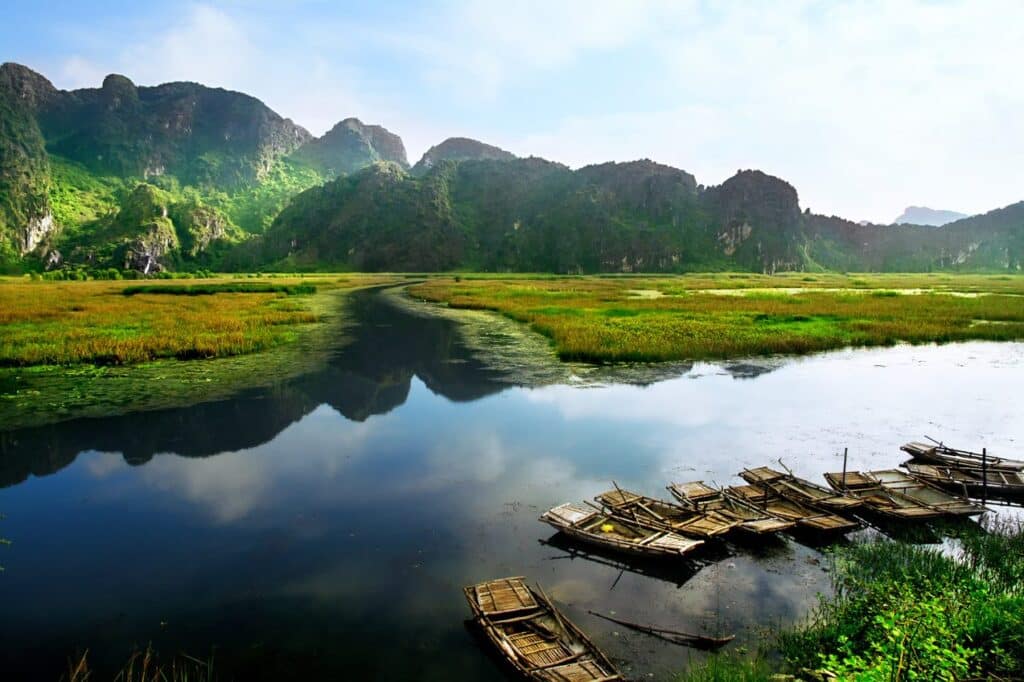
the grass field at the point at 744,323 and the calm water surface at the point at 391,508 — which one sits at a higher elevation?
the grass field at the point at 744,323

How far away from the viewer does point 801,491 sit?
715 inches

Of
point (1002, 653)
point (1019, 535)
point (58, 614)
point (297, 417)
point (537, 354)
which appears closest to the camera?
point (1002, 653)

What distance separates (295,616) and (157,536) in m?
6.81

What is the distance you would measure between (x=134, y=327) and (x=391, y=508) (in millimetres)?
45919

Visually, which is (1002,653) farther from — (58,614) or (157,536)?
(157,536)

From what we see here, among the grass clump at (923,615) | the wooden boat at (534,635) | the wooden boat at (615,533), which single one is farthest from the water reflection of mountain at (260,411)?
the grass clump at (923,615)

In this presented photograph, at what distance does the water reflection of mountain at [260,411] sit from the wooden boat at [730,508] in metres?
17.2

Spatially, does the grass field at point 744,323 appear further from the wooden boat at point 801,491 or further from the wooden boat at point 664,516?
the wooden boat at point 664,516

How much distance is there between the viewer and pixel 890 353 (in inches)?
1836

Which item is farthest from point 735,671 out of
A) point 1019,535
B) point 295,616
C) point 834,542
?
point 1019,535

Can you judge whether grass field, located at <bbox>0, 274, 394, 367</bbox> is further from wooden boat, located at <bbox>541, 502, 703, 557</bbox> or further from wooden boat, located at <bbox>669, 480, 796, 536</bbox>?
wooden boat, located at <bbox>669, 480, 796, 536</bbox>

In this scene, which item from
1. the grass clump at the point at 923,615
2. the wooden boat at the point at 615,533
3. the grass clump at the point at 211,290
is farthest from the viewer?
the grass clump at the point at 211,290

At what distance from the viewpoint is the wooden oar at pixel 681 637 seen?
11.6 m

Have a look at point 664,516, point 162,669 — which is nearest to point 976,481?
point 664,516
